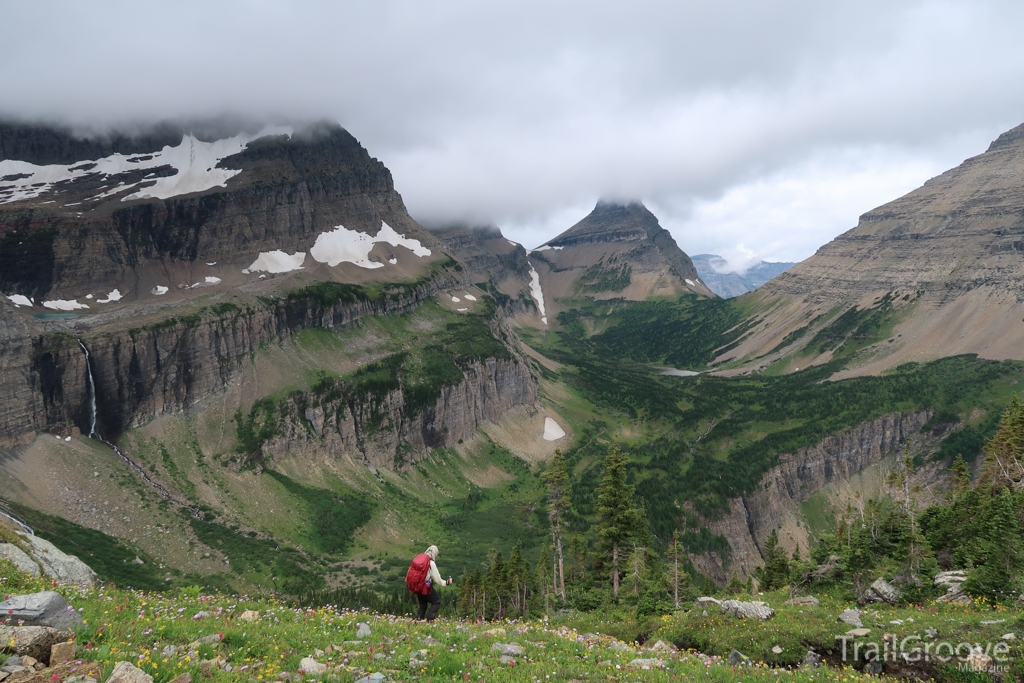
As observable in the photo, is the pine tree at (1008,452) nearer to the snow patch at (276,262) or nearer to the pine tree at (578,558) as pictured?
the pine tree at (578,558)

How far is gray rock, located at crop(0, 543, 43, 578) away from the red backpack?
1273 centimetres

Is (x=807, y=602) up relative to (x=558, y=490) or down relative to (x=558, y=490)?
down

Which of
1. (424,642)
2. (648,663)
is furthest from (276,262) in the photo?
(648,663)

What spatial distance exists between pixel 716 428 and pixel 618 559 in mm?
143173

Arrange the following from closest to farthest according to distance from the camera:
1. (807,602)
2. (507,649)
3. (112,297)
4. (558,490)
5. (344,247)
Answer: (507,649) → (807,602) → (558,490) → (112,297) → (344,247)

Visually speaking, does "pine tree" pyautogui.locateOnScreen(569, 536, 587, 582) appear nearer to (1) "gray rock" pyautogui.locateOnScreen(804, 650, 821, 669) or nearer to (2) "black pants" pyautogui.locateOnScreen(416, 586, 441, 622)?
(1) "gray rock" pyautogui.locateOnScreen(804, 650, 821, 669)

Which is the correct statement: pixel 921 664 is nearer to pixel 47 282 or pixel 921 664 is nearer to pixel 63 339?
pixel 63 339

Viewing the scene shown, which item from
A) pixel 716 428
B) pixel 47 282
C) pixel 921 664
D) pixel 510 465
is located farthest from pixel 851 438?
pixel 47 282

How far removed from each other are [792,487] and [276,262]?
166 meters

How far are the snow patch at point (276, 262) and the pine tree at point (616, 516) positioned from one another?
138m

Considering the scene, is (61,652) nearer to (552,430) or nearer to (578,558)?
(578,558)

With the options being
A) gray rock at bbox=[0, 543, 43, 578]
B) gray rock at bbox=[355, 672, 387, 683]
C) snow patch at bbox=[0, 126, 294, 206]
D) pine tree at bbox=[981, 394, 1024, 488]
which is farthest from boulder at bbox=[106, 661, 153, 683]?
snow patch at bbox=[0, 126, 294, 206]

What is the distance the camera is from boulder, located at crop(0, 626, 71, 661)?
9.27 m

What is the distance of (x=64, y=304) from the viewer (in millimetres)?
120750
